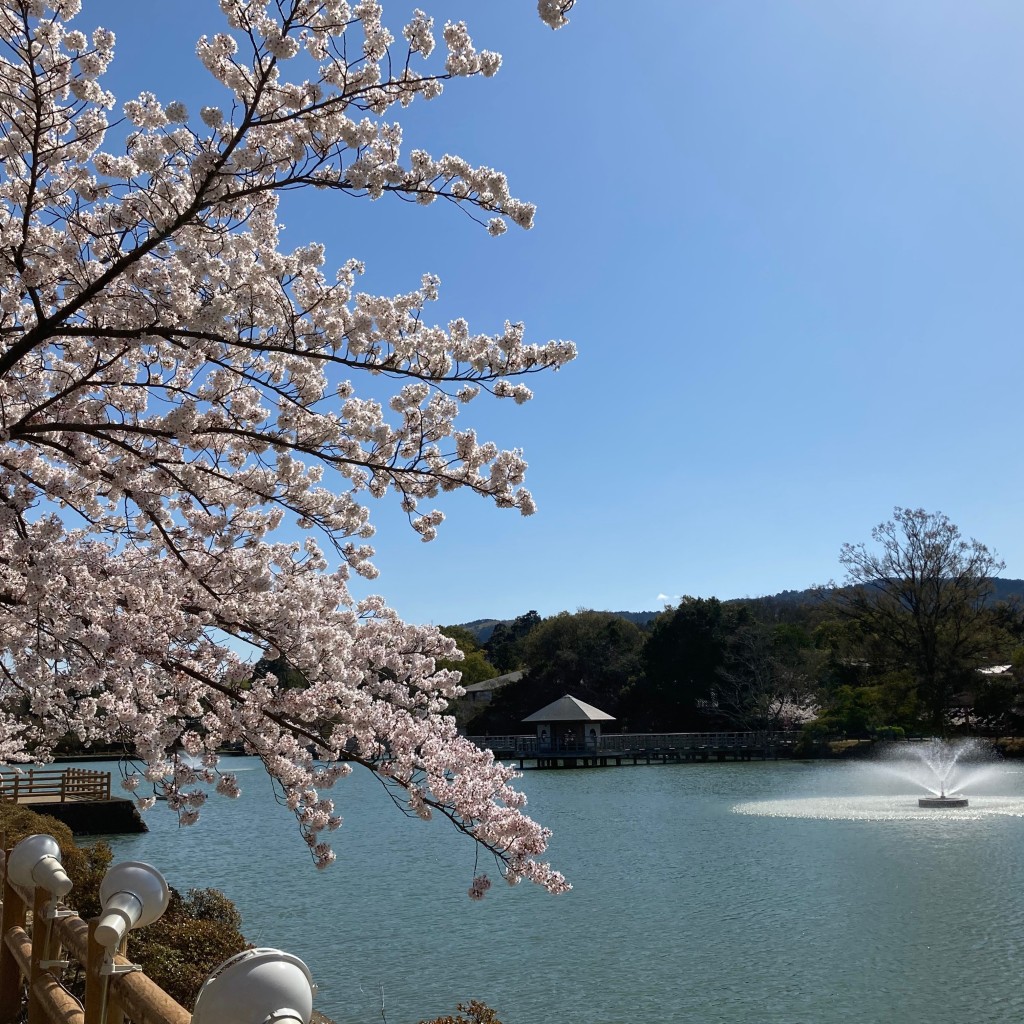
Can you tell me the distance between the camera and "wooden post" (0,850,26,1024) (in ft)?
13.9

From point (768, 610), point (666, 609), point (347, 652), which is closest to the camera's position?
point (347, 652)

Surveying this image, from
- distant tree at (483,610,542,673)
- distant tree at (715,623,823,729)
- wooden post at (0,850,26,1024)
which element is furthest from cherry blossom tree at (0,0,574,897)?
distant tree at (483,610,542,673)

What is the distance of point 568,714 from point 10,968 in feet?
120

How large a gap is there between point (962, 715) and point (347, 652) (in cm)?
3966

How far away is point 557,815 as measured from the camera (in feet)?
71.5

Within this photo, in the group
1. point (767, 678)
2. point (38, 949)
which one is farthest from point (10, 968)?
point (767, 678)

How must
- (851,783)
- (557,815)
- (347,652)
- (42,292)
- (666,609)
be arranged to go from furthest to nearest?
(666,609) → (851,783) → (557,815) → (347,652) → (42,292)

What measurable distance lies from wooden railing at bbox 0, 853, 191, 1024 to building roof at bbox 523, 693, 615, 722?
36.1 m

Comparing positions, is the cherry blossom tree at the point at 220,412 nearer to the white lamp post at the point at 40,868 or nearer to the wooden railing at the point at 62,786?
the white lamp post at the point at 40,868

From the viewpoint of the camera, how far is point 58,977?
146 inches

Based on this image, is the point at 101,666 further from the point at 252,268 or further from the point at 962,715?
the point at 962,715

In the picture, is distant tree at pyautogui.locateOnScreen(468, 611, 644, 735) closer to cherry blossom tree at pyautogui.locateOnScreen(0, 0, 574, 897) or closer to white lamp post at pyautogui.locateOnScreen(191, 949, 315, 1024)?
cherry blossom tree at pyautogui.locateOnScreen(0, 0, 574, 897)

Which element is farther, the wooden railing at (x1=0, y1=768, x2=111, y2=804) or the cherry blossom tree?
the wooden railing at (x1=0, y1=768, x2=111, y2=804)

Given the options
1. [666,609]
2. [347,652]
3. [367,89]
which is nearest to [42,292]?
[367,89]
